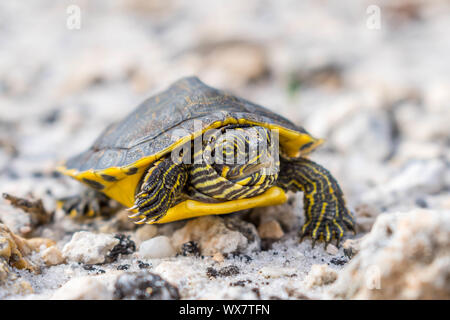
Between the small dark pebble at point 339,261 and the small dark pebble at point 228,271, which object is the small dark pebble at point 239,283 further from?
the small dark pebble at point 339,261

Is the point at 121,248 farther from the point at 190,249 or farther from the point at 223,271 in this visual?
the point at 223,271

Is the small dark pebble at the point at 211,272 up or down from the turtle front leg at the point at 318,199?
down

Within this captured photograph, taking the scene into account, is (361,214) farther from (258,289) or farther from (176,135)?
(176,135)

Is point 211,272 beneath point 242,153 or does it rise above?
beneath

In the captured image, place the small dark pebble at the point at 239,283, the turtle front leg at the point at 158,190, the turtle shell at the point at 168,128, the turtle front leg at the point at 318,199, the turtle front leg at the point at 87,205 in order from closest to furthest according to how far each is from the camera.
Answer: the small dark pebble at the point at 239,283 < the turtle front leg at the point at 158,190 < the turtle shell at the point at 168,128 < the turtle front leg at the point at 318,199 < the turtle front leg at the point at 87,205

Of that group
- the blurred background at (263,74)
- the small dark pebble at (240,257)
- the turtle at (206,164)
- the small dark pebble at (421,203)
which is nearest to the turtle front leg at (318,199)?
the turtle at (206,164)

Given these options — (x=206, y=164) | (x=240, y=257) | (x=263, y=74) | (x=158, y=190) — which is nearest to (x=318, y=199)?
(x=240, y=257)

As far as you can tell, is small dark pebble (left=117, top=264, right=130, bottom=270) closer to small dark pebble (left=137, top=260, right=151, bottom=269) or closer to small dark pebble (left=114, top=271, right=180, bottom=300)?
small dark pebble (left=137, top=260, right=151, bottom=269)

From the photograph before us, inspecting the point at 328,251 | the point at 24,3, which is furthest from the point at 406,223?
the point at 24,3
